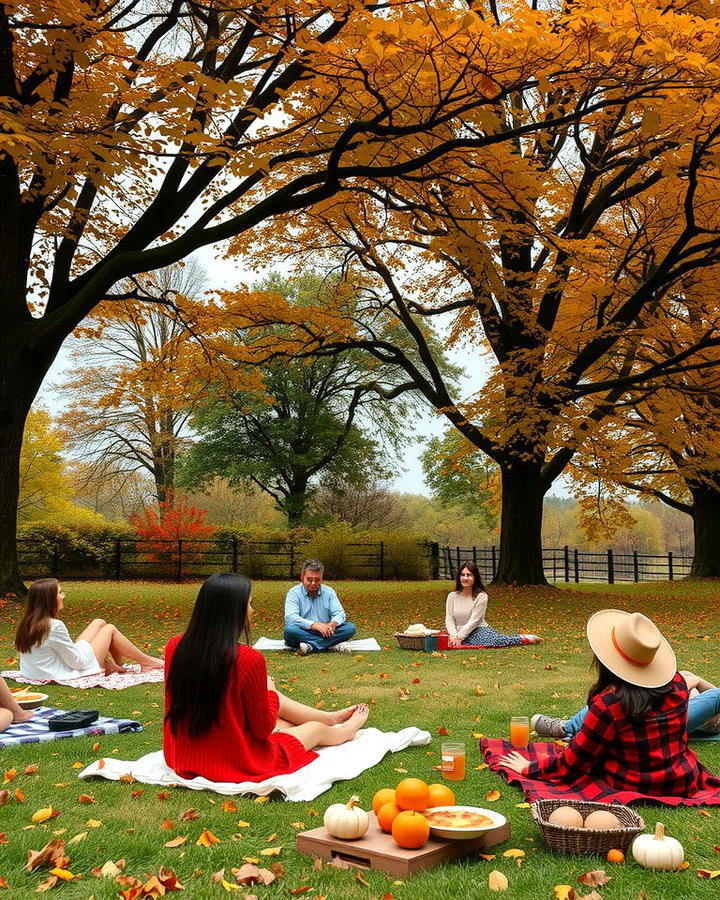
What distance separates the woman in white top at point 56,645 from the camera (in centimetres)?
736

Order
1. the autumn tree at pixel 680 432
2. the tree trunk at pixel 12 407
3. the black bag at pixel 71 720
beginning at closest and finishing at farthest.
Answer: the black bag at pixel 71 720 < the tree trunk at pixel 12 407 < the autumn tree at pixel 680 432

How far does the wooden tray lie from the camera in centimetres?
322

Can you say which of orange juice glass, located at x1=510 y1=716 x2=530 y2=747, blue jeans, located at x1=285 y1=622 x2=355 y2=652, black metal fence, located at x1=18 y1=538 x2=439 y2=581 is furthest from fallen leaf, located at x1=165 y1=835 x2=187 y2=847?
black metal fence, located at x1=18 y1=538 x2=439 y2=581

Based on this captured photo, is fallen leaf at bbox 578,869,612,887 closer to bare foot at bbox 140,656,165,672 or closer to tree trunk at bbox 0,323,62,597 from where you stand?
bare foot at bbox 140,656,165,672

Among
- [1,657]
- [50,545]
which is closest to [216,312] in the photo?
[1,657]

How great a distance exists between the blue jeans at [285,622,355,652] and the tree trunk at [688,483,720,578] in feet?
65.2

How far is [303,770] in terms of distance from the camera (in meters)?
4.70

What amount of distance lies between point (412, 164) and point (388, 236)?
8218mm

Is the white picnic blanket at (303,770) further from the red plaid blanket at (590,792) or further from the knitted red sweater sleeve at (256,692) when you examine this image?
the red plaid blanket at (590,792)

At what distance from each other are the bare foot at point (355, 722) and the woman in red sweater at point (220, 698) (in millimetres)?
689

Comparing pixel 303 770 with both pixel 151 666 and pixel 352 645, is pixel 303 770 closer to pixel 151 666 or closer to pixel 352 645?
pixel 151 666

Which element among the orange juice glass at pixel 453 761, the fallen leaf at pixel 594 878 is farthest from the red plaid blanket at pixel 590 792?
the fallen leaf at pixel 594 878

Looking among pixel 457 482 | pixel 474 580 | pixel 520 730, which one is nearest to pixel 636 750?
pixel 520 730

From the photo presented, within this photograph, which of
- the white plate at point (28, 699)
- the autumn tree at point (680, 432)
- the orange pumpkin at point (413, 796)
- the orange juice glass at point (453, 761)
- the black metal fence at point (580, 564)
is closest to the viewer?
the orange pumpkin at point (413, 796)
